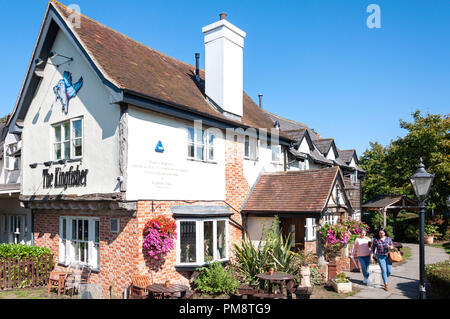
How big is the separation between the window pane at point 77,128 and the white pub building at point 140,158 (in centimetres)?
3

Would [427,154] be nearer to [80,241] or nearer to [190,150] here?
[190,150]

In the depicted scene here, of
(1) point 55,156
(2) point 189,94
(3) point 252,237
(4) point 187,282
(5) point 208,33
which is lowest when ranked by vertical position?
(4) point 187,282

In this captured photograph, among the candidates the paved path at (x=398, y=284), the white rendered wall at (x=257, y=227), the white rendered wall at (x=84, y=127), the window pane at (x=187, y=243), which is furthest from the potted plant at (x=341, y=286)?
the white rendered wall at (x=84, y=127)

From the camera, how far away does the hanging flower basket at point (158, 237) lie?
34.0ft

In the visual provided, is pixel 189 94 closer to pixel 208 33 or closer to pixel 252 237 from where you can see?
pixel 208 33

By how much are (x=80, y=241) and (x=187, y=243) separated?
3.76m

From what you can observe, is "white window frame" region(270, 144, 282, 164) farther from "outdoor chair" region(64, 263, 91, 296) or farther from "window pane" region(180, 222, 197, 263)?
"outdoor chair" region(64, 263, 91, 296)

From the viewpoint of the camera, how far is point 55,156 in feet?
42.8

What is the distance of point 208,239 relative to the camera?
12.5 metres

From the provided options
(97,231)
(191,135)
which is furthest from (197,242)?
(191,135)
